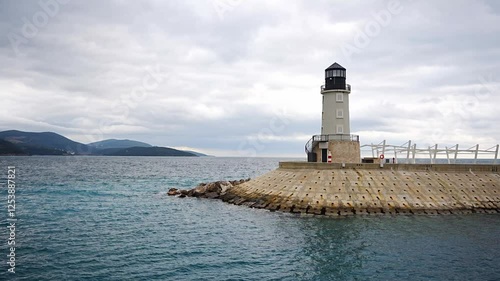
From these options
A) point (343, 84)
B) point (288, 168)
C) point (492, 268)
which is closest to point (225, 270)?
point (492, 268)

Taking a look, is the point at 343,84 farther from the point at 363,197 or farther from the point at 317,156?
the point at 363,197

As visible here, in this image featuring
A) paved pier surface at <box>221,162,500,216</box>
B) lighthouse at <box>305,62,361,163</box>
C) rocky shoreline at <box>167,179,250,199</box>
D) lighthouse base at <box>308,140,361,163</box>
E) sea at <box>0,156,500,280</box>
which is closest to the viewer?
sea at <box>0,156,500,280</box>

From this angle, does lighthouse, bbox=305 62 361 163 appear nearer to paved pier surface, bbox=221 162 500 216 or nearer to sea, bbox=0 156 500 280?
paved pier surface, bbox=221 162 500 216

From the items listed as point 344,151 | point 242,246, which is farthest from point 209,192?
point 242,246

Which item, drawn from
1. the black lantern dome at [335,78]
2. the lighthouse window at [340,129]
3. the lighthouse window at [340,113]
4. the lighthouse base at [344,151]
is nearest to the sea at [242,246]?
the lighthouse base at [344,151]

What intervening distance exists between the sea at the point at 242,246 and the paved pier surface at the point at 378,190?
1595 mm

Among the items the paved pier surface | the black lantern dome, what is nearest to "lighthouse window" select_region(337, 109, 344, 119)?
the black lantern dome

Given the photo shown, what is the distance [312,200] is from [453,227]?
36.7ft

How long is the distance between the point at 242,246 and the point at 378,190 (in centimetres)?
1595

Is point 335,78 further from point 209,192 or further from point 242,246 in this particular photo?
point 242,246

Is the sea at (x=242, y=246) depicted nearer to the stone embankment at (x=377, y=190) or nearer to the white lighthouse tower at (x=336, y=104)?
the stone embankment at (x=377, y=190)

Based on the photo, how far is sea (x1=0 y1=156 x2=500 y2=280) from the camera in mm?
19766

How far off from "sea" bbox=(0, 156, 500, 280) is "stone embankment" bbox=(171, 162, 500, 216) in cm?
154

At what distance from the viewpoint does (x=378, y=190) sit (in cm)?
3494
